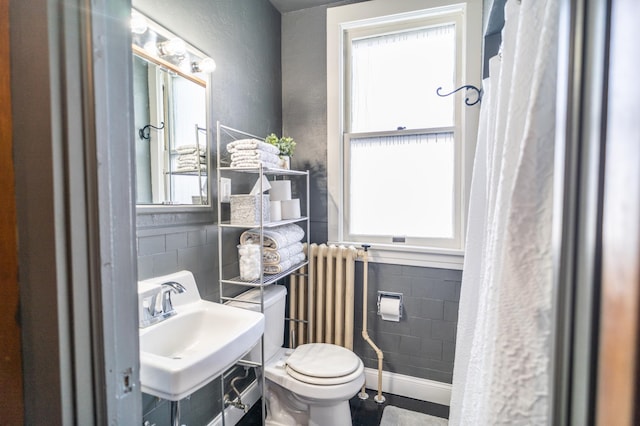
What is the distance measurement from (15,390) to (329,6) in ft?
7.92

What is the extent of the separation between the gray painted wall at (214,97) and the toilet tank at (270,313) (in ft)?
0.61

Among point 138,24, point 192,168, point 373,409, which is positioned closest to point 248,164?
point 192,168

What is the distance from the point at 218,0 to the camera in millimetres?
1606

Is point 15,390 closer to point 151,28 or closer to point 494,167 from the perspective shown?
point 494,167

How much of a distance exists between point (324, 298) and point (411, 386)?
80 cm

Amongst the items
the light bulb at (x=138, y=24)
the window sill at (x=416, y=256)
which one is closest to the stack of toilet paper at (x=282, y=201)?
the window sill at (x=416, y=256)

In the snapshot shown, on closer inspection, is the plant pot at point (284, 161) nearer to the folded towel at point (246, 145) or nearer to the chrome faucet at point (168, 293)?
the folded towel at point (246, 145)

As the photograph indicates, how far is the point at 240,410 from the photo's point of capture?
1741 mm

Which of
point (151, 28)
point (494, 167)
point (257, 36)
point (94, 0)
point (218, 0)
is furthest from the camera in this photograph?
point (257, 36)

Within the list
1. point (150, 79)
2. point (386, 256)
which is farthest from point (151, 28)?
point (386, 256)

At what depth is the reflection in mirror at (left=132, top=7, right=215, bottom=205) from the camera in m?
1.21

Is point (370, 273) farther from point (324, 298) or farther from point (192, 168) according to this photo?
point (192, 168)

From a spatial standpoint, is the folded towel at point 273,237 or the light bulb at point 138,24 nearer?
the light bulb at point 138,24

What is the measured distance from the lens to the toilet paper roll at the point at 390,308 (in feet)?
6.30
